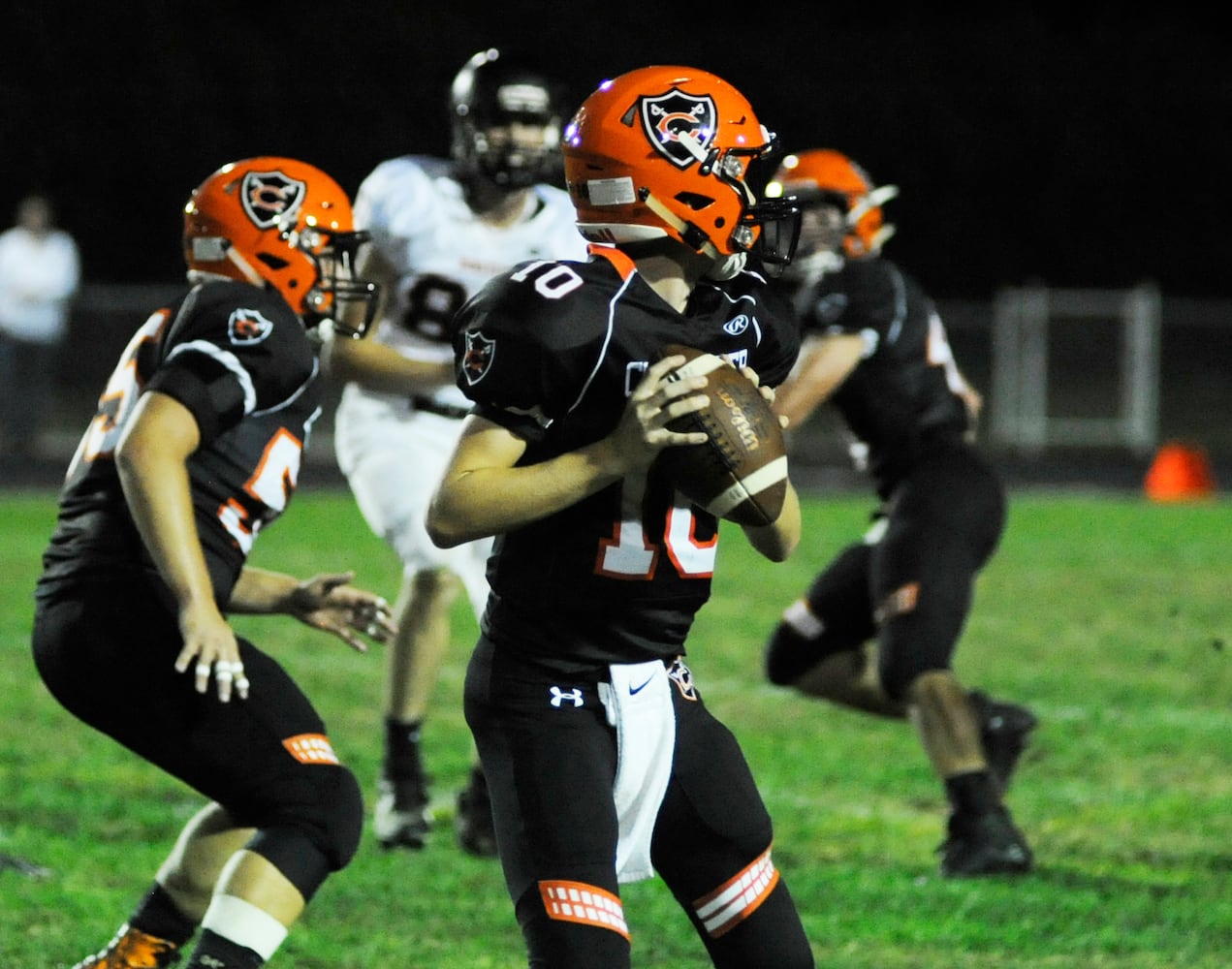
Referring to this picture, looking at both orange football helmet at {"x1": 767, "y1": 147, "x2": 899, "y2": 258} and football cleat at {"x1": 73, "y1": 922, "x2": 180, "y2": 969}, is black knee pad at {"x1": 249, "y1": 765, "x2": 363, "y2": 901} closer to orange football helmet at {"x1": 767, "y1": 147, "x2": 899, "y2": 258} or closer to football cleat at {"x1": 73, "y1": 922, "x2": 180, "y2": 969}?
football cleat at {"x1": 73, "y1": 922, "x2": 180, "y2": 969}

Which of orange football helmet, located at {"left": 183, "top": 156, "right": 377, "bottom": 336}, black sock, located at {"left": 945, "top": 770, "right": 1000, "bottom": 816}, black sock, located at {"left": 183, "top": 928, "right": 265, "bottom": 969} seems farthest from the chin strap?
black sock, located at {"left": 945, "top": 770, "right": 1000, "bottom": 816}

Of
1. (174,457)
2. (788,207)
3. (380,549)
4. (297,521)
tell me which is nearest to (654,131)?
(788,207)

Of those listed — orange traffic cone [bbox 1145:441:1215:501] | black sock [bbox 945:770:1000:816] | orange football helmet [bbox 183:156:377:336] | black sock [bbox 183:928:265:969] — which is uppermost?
orange football helmet [bbox 183:156:377:336]

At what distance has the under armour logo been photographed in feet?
9.29

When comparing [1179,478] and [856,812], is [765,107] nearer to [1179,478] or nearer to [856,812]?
[1179,478]

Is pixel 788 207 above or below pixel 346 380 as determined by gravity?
above

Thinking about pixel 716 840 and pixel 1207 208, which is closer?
pixel 716 840

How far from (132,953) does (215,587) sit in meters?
0.71

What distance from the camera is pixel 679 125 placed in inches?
113

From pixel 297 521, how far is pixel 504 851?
954 centimetres

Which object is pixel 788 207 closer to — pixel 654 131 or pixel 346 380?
pixel 654 131

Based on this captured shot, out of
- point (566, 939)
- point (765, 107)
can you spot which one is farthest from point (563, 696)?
point (765, 107)

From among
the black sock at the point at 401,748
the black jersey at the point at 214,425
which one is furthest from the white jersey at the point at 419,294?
the black jersey at the point at 214,425

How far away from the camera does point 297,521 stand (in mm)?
12141
